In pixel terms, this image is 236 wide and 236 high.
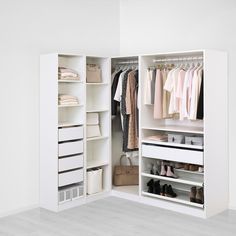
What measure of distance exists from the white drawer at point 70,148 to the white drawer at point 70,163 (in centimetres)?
7

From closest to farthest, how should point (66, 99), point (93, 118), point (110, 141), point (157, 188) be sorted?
point (66, 99) → point (157, 188) → point (93, 118) → point (110, 141)

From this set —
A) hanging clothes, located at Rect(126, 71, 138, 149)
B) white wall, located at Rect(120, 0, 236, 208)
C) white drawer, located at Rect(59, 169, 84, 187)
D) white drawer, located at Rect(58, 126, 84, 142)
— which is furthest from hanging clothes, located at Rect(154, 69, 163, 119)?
white drawer, located at Rect(59, 169, 84, 187)

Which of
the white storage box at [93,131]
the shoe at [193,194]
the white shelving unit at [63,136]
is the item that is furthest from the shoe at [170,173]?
the white storage box at [93,131]

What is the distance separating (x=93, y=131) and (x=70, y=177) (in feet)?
2.38

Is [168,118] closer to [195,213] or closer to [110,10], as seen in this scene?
[195,213]

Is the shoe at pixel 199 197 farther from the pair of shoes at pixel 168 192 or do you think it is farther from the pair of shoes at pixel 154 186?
the pair of shoes at pixel 154 186

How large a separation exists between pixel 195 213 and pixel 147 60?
6.43ft

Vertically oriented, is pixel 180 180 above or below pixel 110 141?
below

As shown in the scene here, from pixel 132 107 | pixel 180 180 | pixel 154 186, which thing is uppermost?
pixel 132 107

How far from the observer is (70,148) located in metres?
4.66

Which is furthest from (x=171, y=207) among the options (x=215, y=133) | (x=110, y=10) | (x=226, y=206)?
(x=110, y=10)

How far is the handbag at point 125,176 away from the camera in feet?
17.8

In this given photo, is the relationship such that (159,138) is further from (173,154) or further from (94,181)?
(94,181)

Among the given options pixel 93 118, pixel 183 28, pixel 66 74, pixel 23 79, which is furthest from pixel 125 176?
pixel 183 28
